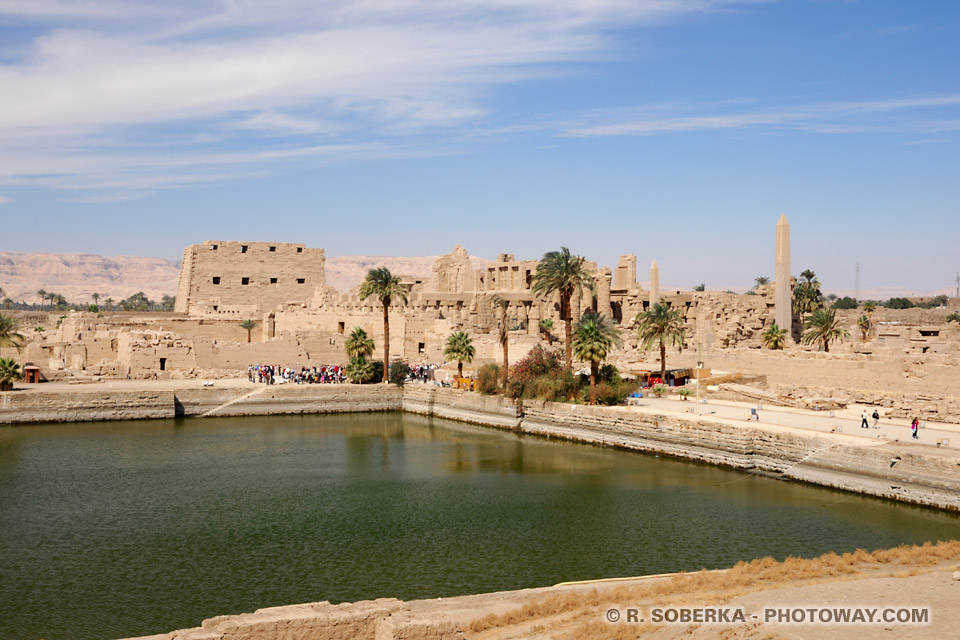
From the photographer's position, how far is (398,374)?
43.6 meters

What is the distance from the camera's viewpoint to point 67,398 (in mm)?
36500

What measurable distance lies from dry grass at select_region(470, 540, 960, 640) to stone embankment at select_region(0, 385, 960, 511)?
7201 millimetres

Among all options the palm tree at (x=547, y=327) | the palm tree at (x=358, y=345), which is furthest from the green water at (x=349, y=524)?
the palm tree at (x=547, y=327)

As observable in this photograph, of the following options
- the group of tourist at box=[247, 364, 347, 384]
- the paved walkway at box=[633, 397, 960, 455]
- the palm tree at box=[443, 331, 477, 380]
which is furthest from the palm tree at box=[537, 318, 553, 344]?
the paved walkway at box=[633, 397, 960, 455]

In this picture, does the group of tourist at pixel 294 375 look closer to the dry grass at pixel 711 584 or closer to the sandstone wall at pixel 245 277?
the sandstone wall at pixel 245 277

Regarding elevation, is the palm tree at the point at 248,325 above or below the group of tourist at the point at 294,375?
above

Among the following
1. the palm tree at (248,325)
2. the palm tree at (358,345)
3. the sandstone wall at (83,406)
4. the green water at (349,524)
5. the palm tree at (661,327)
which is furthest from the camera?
the palm tree at (248,325)

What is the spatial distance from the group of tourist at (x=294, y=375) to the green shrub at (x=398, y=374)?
2565mm

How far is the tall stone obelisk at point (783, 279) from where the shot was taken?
48.6m

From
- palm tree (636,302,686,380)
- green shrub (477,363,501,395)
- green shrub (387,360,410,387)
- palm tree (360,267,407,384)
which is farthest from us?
green shrub (387,360,410,387)

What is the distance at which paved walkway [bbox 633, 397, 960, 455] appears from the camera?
80.1ft

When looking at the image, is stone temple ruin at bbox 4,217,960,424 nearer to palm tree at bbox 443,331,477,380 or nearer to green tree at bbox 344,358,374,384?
palm tree at bbox 443,331,477,380

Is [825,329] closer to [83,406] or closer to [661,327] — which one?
[661,327]

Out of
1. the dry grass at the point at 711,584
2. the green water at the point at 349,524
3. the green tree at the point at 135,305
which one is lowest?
the green water at the point at 349,524
